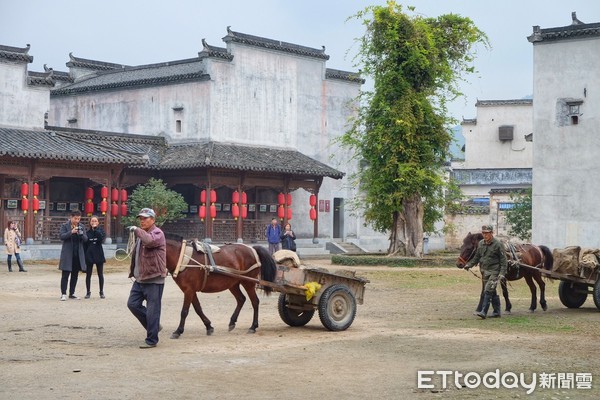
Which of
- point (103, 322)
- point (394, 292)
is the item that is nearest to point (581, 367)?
point (103, 322)

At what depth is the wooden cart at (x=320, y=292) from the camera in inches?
533

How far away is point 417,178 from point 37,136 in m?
13.6

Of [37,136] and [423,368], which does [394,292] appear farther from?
[37,136]

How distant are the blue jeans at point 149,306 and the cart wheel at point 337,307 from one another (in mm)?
2479

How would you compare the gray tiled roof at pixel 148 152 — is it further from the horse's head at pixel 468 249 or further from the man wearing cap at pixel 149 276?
the man wearing cap at pixel 149 276

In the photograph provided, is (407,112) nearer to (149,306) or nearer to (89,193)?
(89,193)

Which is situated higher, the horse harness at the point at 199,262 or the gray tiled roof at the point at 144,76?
the gray tiled roof at the point at 144,76

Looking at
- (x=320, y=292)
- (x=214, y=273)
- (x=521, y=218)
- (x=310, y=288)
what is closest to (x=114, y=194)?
(x=521, y=218)

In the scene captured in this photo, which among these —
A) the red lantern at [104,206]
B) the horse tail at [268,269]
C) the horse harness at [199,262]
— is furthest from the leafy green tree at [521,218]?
the horse harness at [199,262]

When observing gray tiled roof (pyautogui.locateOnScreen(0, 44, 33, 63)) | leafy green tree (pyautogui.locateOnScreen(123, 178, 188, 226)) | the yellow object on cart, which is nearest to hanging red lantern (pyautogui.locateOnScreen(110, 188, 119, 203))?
leafy green tree (pyautogui.locateOnScreen(123, 178, 188, 226))

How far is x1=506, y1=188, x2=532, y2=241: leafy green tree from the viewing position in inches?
1849

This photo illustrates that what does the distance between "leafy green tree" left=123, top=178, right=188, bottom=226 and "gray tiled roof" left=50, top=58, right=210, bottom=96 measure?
19.2ft

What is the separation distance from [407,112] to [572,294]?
57.6 feet

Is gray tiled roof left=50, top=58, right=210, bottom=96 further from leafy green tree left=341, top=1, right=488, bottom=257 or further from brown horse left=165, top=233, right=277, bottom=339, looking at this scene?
brown horse left=165, top=233, right=277, bottom=339
